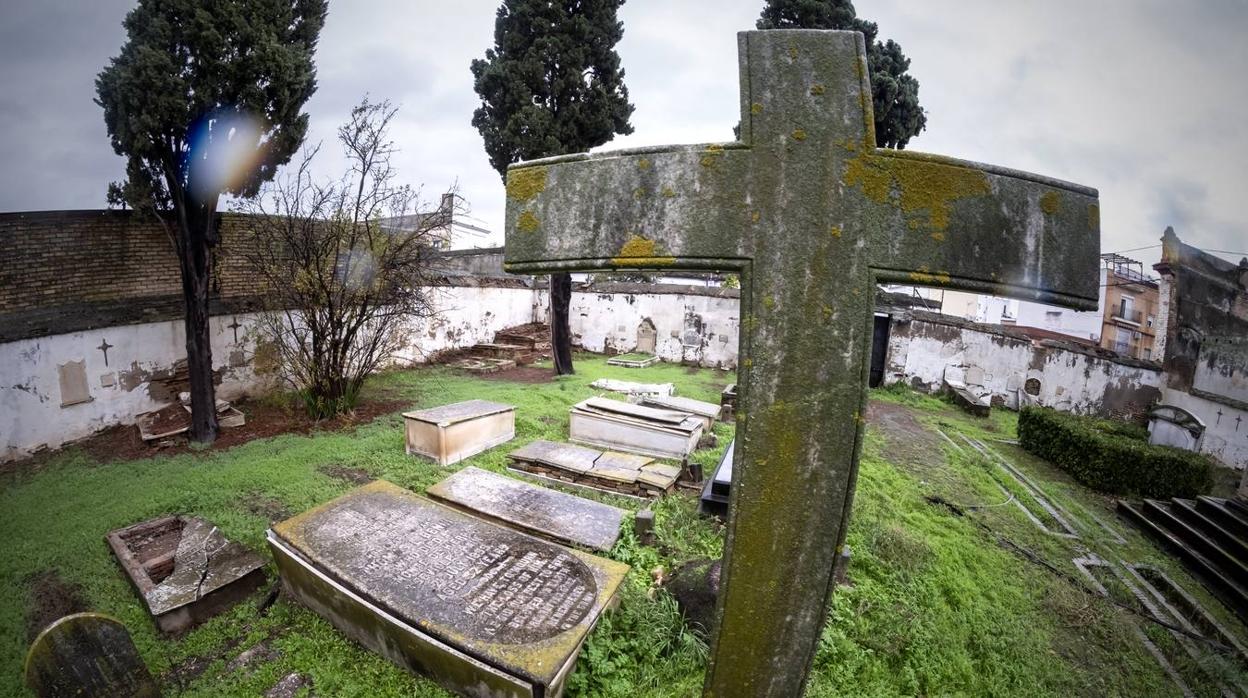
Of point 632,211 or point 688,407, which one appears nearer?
point 632,211

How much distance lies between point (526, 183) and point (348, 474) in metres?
5.91

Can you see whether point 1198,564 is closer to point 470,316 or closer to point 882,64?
point 882,64

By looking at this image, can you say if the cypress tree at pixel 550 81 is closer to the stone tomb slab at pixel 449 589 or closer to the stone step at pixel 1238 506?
the stone tomb slab at pixel 449 589

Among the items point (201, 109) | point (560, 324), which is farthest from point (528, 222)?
point (560, 324)

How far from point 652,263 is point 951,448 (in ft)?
31.6

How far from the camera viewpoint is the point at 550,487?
20.3 feet

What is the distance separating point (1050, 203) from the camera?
5.13 ft

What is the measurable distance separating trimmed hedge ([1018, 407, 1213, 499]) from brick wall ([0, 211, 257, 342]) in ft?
48.5

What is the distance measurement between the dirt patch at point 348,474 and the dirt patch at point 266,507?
0.75 m

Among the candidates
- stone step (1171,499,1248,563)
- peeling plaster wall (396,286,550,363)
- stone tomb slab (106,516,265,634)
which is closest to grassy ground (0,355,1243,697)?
stone tomb slab (106,516,265,634)

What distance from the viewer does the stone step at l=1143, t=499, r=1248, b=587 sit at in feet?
17.7

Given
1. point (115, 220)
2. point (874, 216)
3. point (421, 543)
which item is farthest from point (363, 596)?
point (115, 220)

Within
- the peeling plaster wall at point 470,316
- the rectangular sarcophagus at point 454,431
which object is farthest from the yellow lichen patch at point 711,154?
the peeling plaster wall at point 470,316

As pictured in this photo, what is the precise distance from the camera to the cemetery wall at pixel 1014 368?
12.1 m
